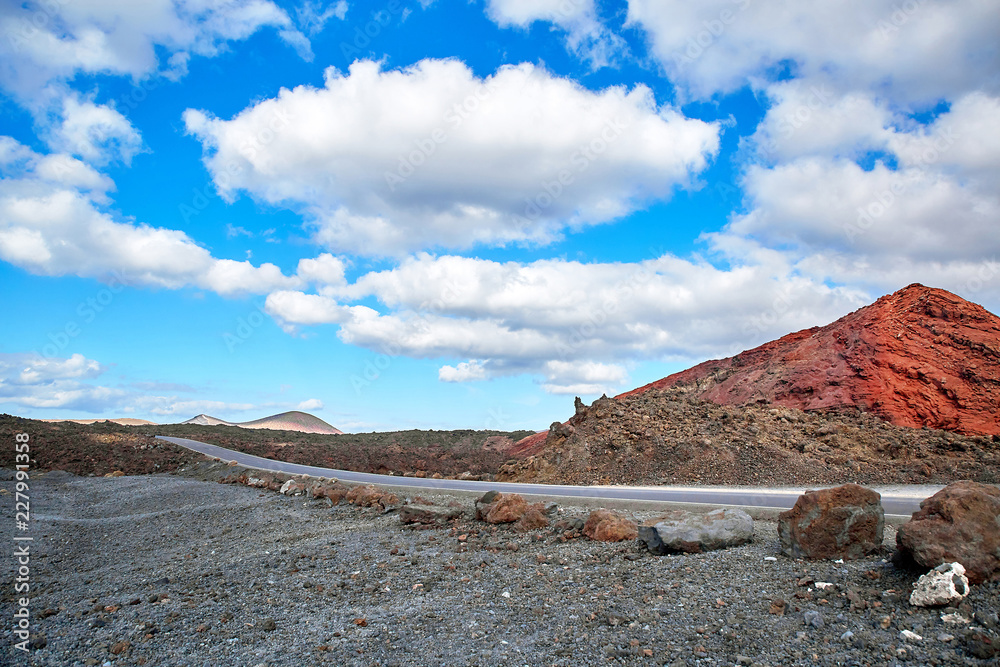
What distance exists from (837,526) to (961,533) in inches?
59.9

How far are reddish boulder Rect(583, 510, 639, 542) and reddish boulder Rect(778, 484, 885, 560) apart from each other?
Answer: 2.75 metres

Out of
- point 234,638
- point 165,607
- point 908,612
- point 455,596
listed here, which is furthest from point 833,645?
point 165,607

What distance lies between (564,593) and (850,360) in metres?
26.3

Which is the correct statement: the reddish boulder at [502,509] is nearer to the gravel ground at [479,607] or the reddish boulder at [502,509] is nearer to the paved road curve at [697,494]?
the gravel ground at [479,607]

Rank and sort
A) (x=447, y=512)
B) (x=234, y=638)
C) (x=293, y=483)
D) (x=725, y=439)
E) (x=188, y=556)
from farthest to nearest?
(x=725, y=439), (x=293, y=483), (x=447, y=512), (x=188, y=556), (x=234, y=638)

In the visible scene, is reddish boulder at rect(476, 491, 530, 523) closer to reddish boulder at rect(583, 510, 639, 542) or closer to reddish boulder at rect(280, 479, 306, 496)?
reddish boulder at rect(583, 510, 639, 542)

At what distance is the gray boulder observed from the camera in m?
8.46

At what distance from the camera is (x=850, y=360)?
28156 millimetres

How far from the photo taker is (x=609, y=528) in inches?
392

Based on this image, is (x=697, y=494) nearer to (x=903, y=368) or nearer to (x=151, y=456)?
(x=903, y=368)

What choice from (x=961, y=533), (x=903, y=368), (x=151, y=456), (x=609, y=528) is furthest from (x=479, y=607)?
(x=151, y=456)

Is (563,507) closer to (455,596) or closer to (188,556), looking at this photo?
(455,596)

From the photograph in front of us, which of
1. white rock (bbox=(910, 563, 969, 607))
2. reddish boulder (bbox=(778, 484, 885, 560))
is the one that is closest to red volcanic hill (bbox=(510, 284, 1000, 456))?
reddish boulder (bbox=(778, 484, 885, 560))

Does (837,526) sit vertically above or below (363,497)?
above
